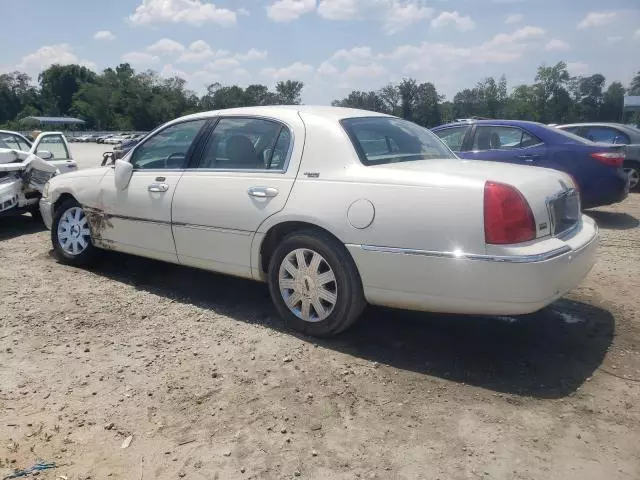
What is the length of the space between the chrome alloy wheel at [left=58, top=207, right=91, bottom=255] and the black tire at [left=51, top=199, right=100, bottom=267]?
1.2 inches

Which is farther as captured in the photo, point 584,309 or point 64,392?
point 584,309

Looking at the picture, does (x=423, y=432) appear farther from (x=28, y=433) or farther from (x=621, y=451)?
(x=28, y=433)

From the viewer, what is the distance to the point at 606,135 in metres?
11.6

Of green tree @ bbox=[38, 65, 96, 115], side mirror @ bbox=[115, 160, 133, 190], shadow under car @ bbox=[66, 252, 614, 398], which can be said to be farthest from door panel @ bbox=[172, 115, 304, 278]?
green tree @ bbox=[38, 65, 96, 115]

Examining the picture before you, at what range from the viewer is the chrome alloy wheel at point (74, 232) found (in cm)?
554

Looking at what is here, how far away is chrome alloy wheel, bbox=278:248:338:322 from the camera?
3760 mm

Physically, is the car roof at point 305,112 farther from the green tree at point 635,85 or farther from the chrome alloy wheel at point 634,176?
the green tree at point 635,85

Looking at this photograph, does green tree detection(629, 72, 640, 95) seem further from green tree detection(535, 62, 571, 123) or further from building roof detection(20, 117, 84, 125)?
building roof detection(20, 117, 84, 125)

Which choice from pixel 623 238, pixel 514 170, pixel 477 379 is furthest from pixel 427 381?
pixel 623 238

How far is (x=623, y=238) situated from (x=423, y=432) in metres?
5.54

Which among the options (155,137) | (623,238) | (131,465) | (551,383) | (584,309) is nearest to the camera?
(131,465)

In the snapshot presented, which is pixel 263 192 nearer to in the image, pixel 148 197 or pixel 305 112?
pixel 305 112

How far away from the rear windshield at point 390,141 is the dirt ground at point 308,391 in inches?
48.4

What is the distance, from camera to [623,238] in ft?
23.2
